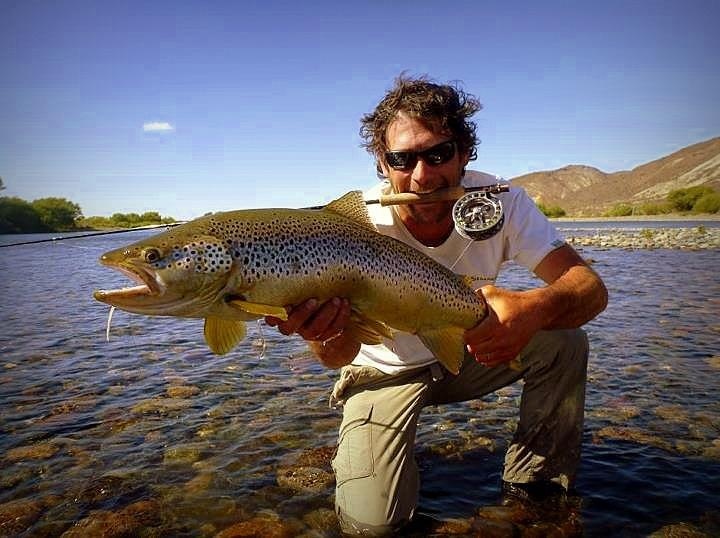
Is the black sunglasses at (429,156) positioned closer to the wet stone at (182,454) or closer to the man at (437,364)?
the man at (437,364)

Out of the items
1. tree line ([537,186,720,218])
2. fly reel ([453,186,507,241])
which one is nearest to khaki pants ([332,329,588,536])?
fly reel ([453,186,507,241])

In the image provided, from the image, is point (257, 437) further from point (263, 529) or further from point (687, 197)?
point (687, 197)

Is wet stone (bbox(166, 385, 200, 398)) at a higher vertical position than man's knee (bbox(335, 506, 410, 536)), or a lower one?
higher

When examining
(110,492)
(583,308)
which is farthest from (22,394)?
(583,308)

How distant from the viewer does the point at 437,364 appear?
11.4ft

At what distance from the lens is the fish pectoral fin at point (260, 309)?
2.38 m

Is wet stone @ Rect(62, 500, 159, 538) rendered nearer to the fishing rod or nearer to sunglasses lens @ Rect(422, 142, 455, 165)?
the fishing rod

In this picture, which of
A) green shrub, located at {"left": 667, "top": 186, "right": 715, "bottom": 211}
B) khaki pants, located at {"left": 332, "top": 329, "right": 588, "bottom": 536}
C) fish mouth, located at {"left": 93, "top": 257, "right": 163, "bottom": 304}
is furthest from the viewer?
green shrub, located at {"left": 667, "top": 186, "right": 715, "bottom": 211}

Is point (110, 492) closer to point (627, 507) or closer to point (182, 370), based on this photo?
point (182, 370)

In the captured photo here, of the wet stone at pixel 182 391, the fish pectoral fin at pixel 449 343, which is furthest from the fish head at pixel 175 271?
the wet stone at pixel 182 391

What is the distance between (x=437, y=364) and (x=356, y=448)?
2.61ft

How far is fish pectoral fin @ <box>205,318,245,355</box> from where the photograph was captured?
8.50 ft

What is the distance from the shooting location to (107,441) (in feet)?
13.3

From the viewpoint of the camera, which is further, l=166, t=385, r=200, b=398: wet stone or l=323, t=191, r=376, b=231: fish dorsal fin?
l=166, t=385, r=200, b=398: wet stone
